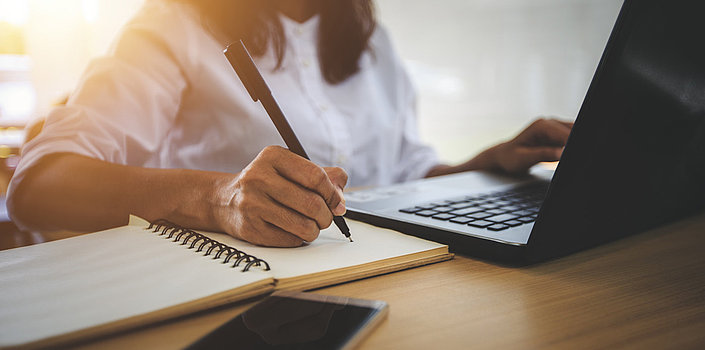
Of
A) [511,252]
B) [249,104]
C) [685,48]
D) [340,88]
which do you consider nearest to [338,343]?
[511,252]

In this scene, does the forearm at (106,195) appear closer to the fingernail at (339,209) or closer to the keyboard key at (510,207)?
the fingernail at (339,209)

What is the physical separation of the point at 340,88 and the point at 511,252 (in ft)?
2.33

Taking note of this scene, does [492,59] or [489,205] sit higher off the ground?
[492,59]

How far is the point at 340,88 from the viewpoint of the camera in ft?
3.38

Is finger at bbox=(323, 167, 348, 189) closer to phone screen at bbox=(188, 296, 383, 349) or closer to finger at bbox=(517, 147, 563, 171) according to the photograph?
phone screen at bbox=(188, 296, 383, 349)

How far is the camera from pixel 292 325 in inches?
10.5

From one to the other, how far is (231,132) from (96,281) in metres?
0.56

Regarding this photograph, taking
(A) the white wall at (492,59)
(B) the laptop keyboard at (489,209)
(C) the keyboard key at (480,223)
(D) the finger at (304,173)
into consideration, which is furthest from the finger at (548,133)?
(A) the white wall at (492,59)

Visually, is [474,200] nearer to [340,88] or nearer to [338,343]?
[338,343]

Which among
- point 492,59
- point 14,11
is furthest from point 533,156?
point 14,11

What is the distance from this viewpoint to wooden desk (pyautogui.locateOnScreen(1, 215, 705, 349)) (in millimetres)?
264

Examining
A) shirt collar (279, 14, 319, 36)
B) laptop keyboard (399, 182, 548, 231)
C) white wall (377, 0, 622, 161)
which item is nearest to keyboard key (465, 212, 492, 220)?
laptop keyboard (399, 182, 548, 231)

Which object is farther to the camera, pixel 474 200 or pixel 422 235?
pixel 474 200

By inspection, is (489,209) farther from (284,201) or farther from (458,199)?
(284,201)
